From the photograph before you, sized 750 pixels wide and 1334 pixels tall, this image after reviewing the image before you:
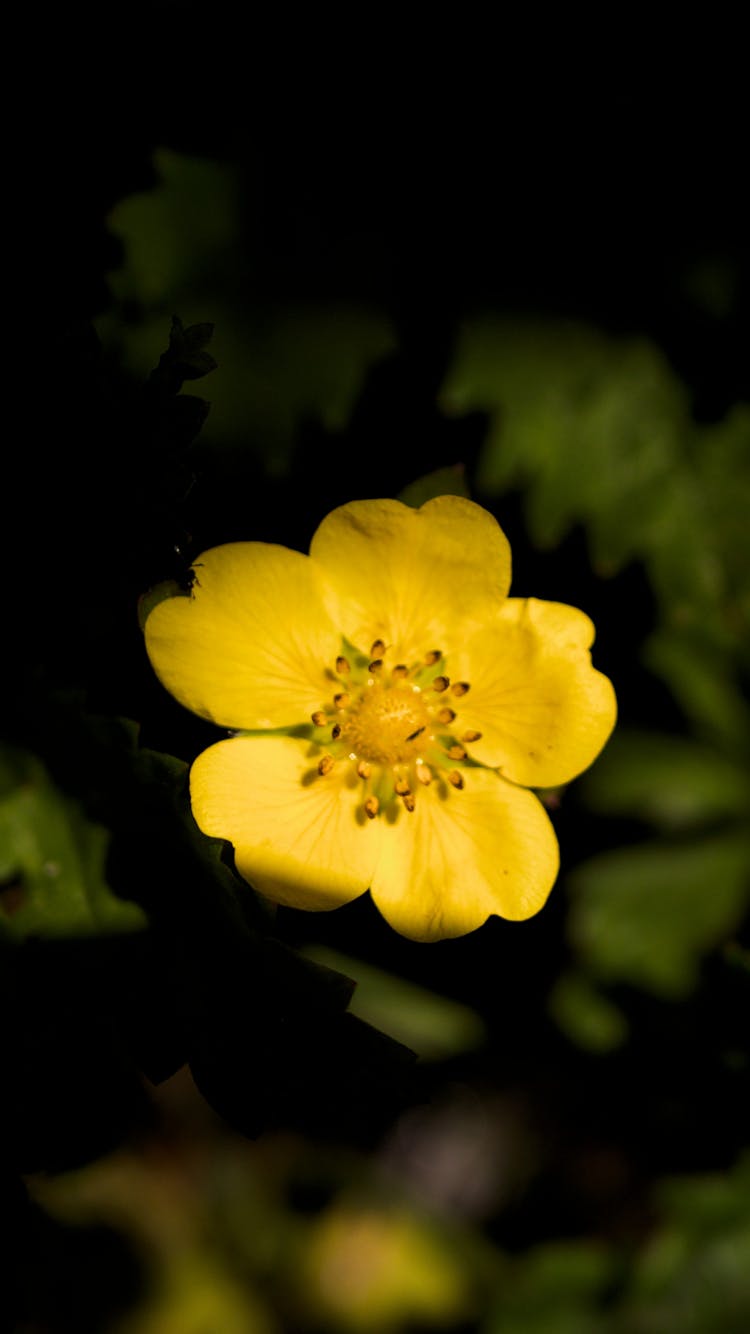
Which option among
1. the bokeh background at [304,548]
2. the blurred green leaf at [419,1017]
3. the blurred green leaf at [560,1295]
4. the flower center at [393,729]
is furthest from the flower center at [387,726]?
the blurred green leaf at [560,1295]

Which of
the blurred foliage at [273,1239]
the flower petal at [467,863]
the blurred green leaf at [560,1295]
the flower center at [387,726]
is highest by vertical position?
the flower center at [387,726]

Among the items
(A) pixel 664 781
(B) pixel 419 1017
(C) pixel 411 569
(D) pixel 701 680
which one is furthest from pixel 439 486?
(B) pixel 419 1017

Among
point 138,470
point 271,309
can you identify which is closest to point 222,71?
point 271,309

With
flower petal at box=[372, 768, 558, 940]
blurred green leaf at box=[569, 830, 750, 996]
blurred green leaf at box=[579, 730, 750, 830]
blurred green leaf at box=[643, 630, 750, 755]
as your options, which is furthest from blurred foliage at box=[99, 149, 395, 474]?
blurred green leaf at box=[569, 830, 750, 996]

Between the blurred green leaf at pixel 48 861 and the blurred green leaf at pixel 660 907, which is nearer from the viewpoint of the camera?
the blurred green leaf at pixel 48 861

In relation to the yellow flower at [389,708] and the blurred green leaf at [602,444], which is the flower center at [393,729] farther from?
the blurred green leaf at [602,444]

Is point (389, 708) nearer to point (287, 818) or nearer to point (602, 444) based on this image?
point (287, 818)

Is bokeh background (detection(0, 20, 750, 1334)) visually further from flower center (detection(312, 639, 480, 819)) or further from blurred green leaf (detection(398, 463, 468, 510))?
flower center (detection(312, 639, 480, 819))
